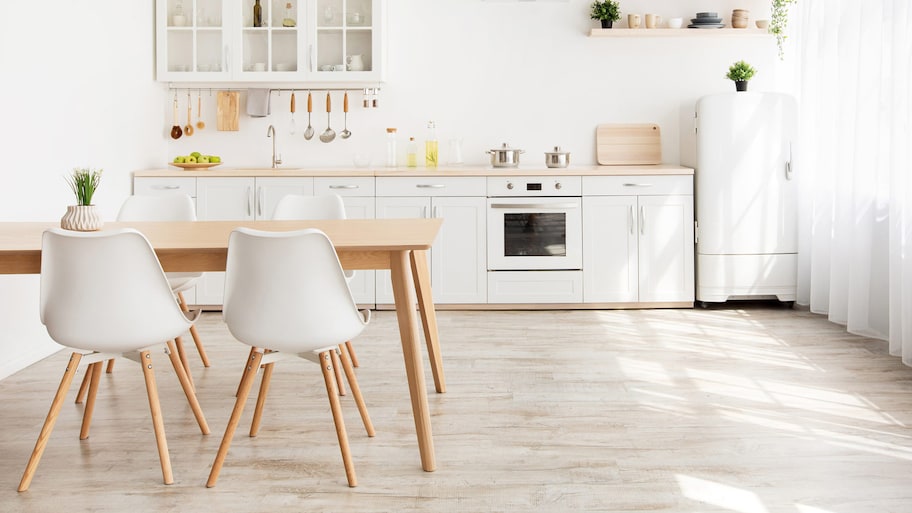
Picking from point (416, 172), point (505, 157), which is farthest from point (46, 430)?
point (505, 157)

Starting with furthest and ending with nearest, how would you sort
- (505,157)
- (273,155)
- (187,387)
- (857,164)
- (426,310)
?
1. (273,155)
2. (505,157)
3. (857,164)
4. (426,310)
5. (187,387)

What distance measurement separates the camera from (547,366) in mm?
4062

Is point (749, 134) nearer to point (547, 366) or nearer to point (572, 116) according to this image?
point (572, 116)

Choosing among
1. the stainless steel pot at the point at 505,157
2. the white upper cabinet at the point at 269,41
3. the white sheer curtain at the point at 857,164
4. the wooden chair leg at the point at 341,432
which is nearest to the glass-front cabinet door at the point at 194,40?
the white upper cabinet at the point at 269,41

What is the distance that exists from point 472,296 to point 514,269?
32cm

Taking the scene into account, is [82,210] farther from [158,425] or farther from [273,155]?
[273,155]

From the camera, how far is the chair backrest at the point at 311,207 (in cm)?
403

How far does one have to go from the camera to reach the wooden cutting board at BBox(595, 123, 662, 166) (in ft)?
19.7

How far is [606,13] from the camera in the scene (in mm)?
5801

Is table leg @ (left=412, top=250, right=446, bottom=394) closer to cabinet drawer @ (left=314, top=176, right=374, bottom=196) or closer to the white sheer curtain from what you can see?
cabinet drawer @ (left=314, top=176, right=374, bottom=196)

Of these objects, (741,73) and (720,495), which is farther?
(741,73)

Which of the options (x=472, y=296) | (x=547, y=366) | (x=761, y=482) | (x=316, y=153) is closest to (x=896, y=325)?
(x=547, y=366)

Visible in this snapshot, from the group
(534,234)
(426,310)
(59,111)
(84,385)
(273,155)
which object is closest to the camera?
(84,385)

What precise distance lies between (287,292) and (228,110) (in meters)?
3.78
